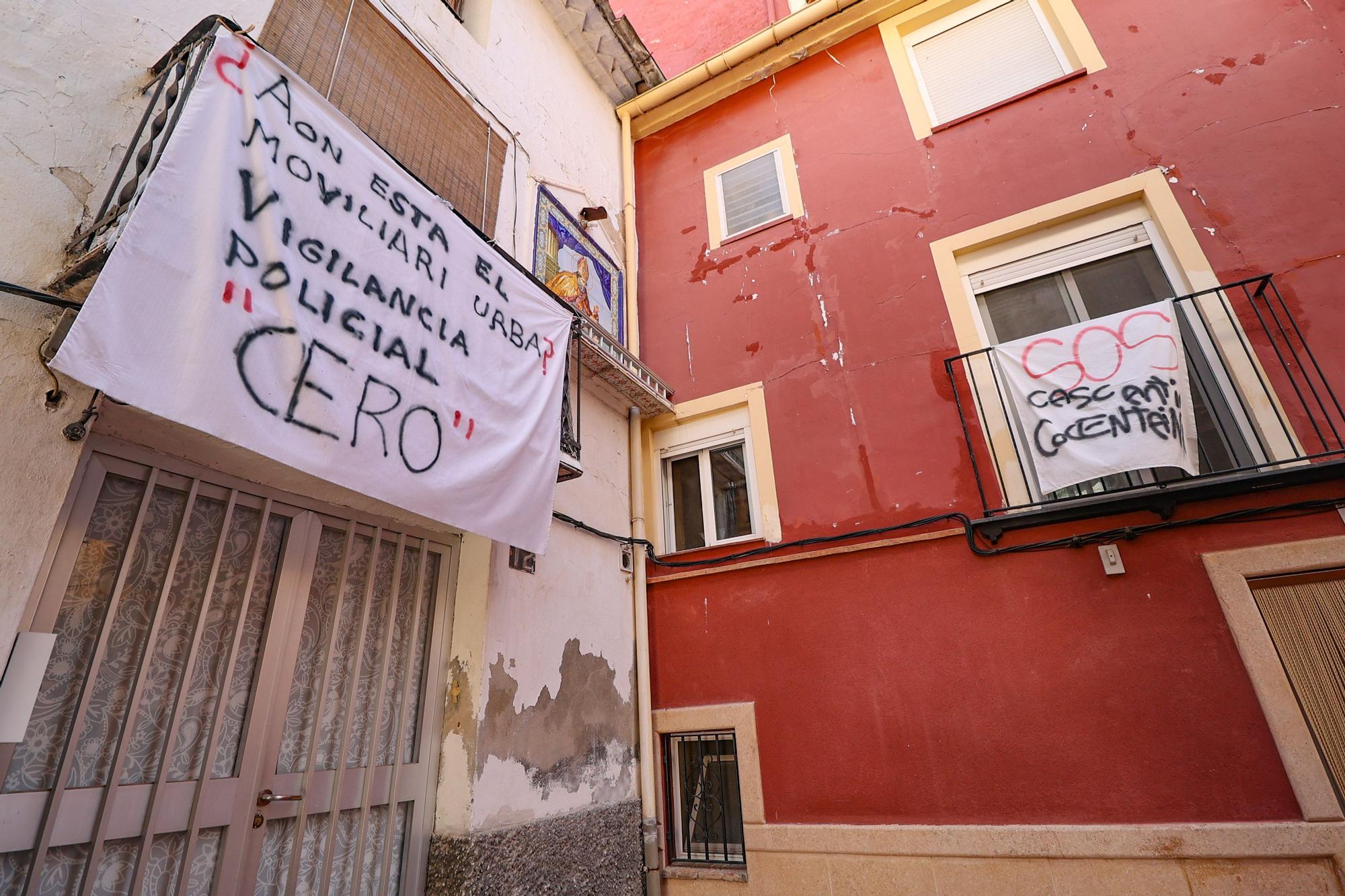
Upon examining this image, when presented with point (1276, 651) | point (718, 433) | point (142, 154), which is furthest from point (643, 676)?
point (142, 154)

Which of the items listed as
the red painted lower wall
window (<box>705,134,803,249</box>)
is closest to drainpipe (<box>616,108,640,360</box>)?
window (<box>705,134,803,249</box>)

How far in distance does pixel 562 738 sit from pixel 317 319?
10.8 ft

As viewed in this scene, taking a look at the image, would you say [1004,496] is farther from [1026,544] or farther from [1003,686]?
[1003,686]

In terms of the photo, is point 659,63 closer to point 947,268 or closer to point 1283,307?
point 947,268

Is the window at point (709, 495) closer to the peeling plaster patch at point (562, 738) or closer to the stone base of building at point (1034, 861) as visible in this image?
the peeling plaster patch at point (562, 738)

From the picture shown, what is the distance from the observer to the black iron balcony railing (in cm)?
425

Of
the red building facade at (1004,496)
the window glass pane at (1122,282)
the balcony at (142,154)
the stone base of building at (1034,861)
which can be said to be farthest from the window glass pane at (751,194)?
the stone base of building at (1034,861)

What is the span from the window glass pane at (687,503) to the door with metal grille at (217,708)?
2851 millimetres

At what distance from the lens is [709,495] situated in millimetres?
6320

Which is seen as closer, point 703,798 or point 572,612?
point 572,612

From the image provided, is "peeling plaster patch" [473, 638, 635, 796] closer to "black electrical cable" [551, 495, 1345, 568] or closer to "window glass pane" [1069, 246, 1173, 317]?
"black electrical cable" [551, 495, 1345, 568]

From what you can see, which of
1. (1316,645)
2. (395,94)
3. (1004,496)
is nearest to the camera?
(1316,645)

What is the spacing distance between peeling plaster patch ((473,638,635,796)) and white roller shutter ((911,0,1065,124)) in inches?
246

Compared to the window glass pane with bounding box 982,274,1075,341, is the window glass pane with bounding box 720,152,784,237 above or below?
above
